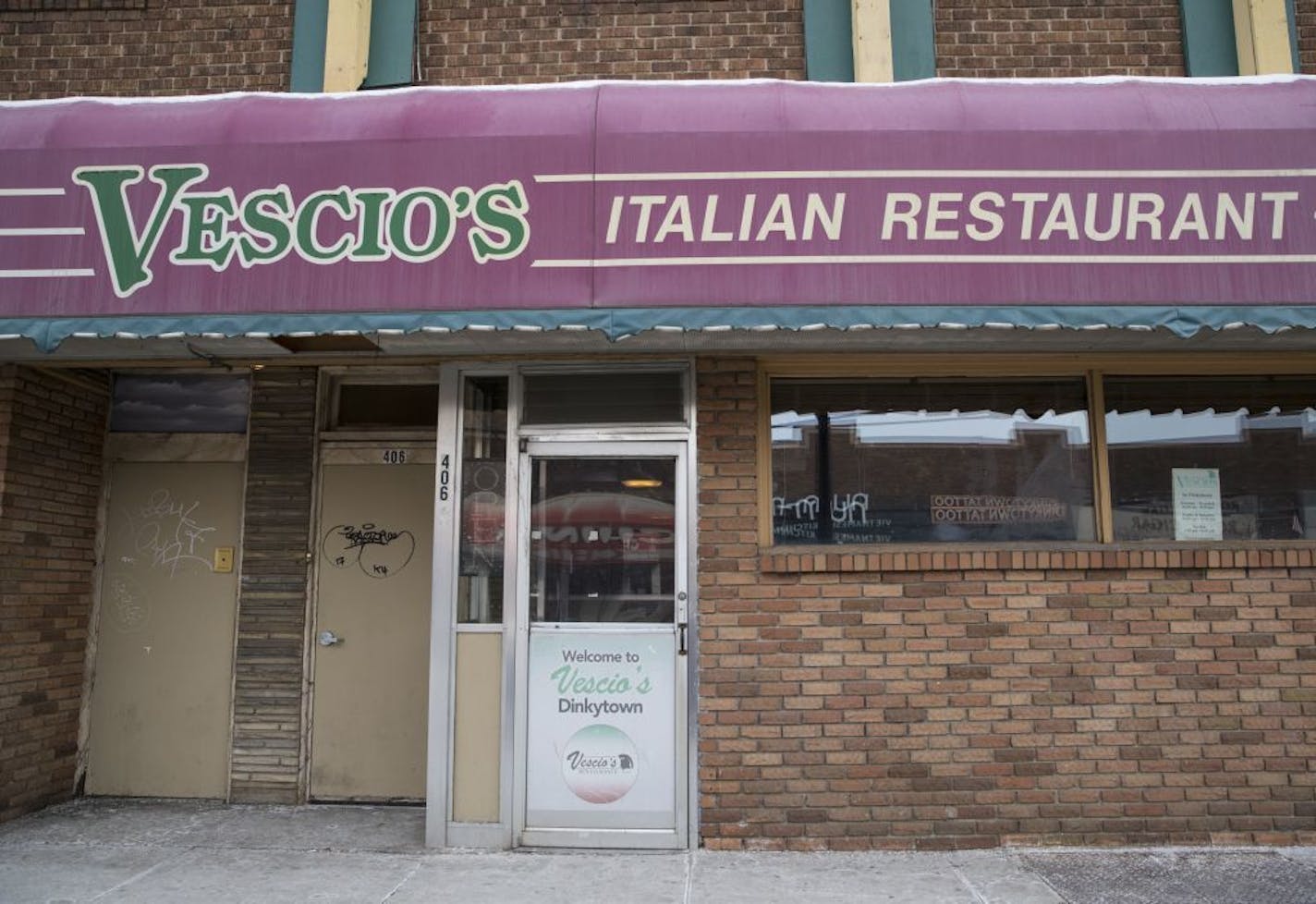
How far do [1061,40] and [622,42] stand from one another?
297cm

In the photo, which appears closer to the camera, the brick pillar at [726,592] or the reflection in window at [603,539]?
the brick pillar at [726,592]

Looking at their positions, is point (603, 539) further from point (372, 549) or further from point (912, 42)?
point (912, 42)

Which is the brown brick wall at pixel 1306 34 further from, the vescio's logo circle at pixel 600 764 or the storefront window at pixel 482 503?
the vescio's logo circle at pixel 600 764

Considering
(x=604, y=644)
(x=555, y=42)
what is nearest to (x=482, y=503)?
(x=604, y=644)

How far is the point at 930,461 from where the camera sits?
5.58 metres

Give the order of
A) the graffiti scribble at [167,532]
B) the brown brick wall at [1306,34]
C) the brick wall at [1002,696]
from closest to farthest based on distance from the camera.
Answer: the brick wall at [1002,696]
the brown brick wall at [1306,34]
the graffiti scribble at [167,532]

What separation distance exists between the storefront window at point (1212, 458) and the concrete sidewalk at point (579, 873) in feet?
5.92

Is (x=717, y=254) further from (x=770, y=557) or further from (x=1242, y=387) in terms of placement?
(x=1242, y=387)

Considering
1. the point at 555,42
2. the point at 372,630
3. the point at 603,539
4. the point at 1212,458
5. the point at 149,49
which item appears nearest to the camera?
the point at 603,539

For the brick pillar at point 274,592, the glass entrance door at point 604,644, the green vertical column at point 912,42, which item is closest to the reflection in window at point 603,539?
the glass entrance door at point 604,644

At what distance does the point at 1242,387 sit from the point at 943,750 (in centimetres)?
286

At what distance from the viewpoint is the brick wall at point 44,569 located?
5.79m

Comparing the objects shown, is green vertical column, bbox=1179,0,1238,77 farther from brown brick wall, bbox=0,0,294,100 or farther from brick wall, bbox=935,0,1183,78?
brown brick wall, bbox=0,0,294,100

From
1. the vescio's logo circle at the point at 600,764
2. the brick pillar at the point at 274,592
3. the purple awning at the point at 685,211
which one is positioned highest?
the purple awning at the point at 685,211
